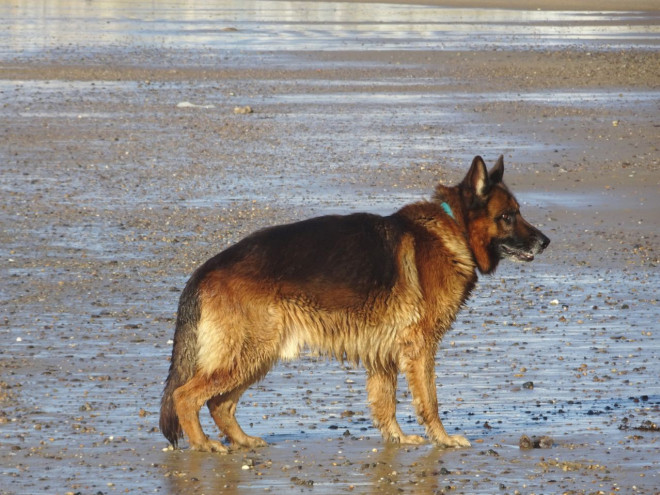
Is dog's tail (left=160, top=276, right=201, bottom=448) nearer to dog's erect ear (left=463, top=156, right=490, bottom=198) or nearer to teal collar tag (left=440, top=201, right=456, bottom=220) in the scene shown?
teal collar tag (left=440, top=201, right=456, bottom=220)

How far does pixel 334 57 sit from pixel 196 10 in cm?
2090

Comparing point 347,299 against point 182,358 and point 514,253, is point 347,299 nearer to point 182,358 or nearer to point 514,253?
point 182,358

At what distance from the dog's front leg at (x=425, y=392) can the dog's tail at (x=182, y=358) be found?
46.0 inches

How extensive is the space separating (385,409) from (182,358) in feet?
3.82

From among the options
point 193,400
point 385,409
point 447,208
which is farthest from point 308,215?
point 193,400

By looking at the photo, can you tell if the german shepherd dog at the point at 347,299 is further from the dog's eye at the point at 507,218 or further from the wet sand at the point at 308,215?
the wet sand at the point at 308,215

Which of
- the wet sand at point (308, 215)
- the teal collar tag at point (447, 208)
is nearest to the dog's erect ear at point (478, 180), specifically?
the teal collar tag at point (447, 208)

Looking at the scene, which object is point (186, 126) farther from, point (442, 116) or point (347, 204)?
point (347, 204)

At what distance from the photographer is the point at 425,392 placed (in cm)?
664

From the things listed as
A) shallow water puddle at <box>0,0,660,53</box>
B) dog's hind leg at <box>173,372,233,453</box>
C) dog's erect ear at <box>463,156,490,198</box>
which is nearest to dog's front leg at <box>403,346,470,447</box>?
dog's erect ear at <box>463,156,490,198</box>

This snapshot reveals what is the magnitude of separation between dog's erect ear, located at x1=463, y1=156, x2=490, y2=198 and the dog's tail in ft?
5.45

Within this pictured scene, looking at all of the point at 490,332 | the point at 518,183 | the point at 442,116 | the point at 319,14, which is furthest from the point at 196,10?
the point at 490,332

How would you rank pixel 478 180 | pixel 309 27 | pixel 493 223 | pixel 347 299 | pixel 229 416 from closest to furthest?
1. pixel 347 299
2. pixel 229 416
3. pixel 478 180
4. pixel 493 223
5. pixel 309 27

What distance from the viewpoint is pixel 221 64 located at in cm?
2738
